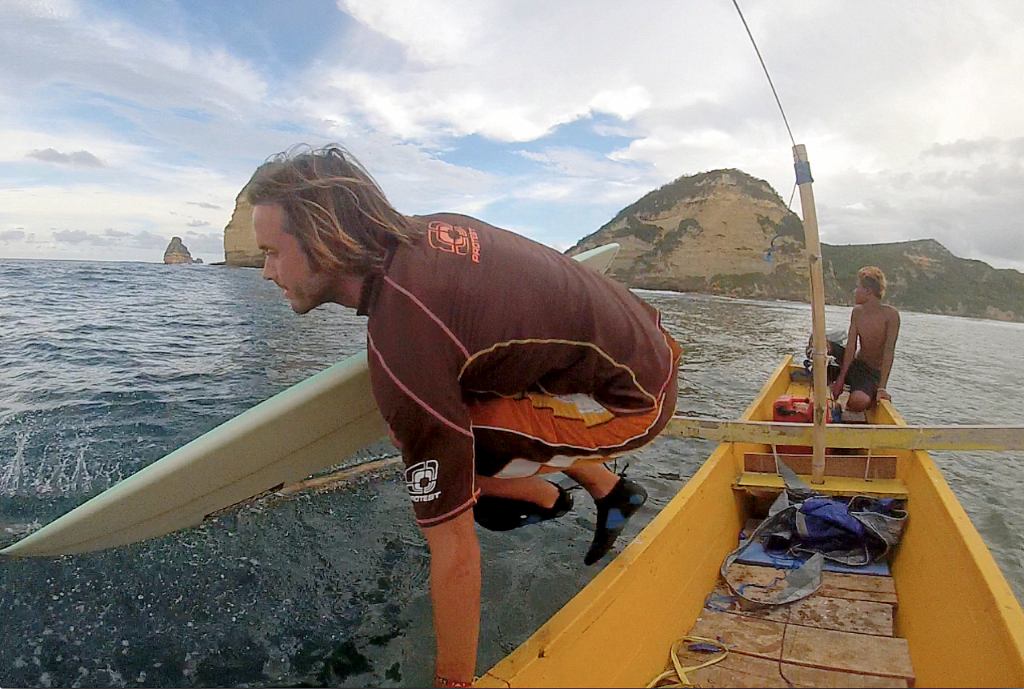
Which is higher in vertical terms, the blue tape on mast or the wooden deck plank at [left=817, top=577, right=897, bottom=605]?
the blue tape on mast

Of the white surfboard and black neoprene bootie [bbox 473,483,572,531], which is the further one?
the white surfboard

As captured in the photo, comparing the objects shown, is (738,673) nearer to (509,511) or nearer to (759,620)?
(759,620)

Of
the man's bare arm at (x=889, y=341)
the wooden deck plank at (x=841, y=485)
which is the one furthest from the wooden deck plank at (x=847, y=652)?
the man's bare arm at (x=889, y=341)

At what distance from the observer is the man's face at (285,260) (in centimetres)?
180

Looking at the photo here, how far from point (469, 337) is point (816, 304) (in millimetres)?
3092

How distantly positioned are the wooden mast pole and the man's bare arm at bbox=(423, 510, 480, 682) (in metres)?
3.02

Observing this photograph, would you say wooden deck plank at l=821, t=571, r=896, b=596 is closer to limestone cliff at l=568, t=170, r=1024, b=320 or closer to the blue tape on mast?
the blue tape on mast

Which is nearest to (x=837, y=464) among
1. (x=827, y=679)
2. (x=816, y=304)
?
(x=816, y=304)

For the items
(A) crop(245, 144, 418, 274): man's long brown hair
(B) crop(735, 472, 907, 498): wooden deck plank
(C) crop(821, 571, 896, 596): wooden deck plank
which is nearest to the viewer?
(A) crop(245, 144, 418, 274): man's long brown hair

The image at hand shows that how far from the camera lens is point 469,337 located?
1.74m

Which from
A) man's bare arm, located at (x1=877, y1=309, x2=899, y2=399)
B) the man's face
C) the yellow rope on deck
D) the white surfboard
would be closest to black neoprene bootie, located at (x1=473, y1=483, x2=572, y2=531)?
the yellow rope on deck

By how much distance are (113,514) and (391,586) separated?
1460 millimetres

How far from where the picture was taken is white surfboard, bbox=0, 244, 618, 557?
3.11 meters

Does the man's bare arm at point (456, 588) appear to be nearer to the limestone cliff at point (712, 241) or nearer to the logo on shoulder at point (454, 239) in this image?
the logo on shoulder at point (454, 239)
